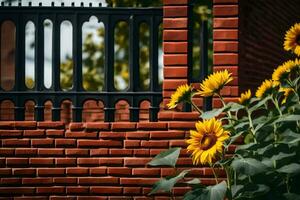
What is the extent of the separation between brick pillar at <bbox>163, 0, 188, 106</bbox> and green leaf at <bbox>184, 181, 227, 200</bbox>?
189 centimetres

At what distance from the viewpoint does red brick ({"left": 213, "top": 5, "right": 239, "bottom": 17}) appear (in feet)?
17.3

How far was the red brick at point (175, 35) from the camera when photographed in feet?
17.5

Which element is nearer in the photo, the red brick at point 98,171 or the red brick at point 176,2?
the red brick at point 176,2

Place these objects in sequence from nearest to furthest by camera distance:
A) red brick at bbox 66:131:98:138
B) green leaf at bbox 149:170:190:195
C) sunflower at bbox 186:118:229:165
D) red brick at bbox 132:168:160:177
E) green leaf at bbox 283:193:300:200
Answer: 1. sunflower at bbox 186:118:229:165
2. green leaf at bbox 283:193:300:200
3. green leaf at bbox 149:170:190:195
4. red brick at bbox 132:168:160:177
5. red brick at bbox 66:131:98:138

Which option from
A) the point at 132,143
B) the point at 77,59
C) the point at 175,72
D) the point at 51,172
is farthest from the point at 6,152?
the point at 175,72

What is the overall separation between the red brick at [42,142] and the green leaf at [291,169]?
2.67 meters

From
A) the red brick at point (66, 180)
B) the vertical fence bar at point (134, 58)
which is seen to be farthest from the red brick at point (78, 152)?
the vertical fence bar at point (134, 58)

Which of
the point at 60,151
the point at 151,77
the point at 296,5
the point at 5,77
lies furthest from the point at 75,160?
the point at 5,77

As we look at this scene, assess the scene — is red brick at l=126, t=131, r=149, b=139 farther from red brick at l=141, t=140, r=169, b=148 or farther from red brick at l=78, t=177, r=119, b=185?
red brick at l=78, t=177, r=119, b=185

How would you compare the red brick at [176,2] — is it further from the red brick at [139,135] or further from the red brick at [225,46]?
the red brick at [139,135]

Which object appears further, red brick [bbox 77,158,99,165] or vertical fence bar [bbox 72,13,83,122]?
vertical fence bar [bbox 72,13,83,122]

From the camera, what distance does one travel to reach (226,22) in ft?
17.3

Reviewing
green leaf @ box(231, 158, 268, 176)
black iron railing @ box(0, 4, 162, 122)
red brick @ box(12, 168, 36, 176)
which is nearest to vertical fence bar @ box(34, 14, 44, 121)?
black iron railing @ box(0, 4, 162, 122)

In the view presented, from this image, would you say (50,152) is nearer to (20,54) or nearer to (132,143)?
(132,143)
